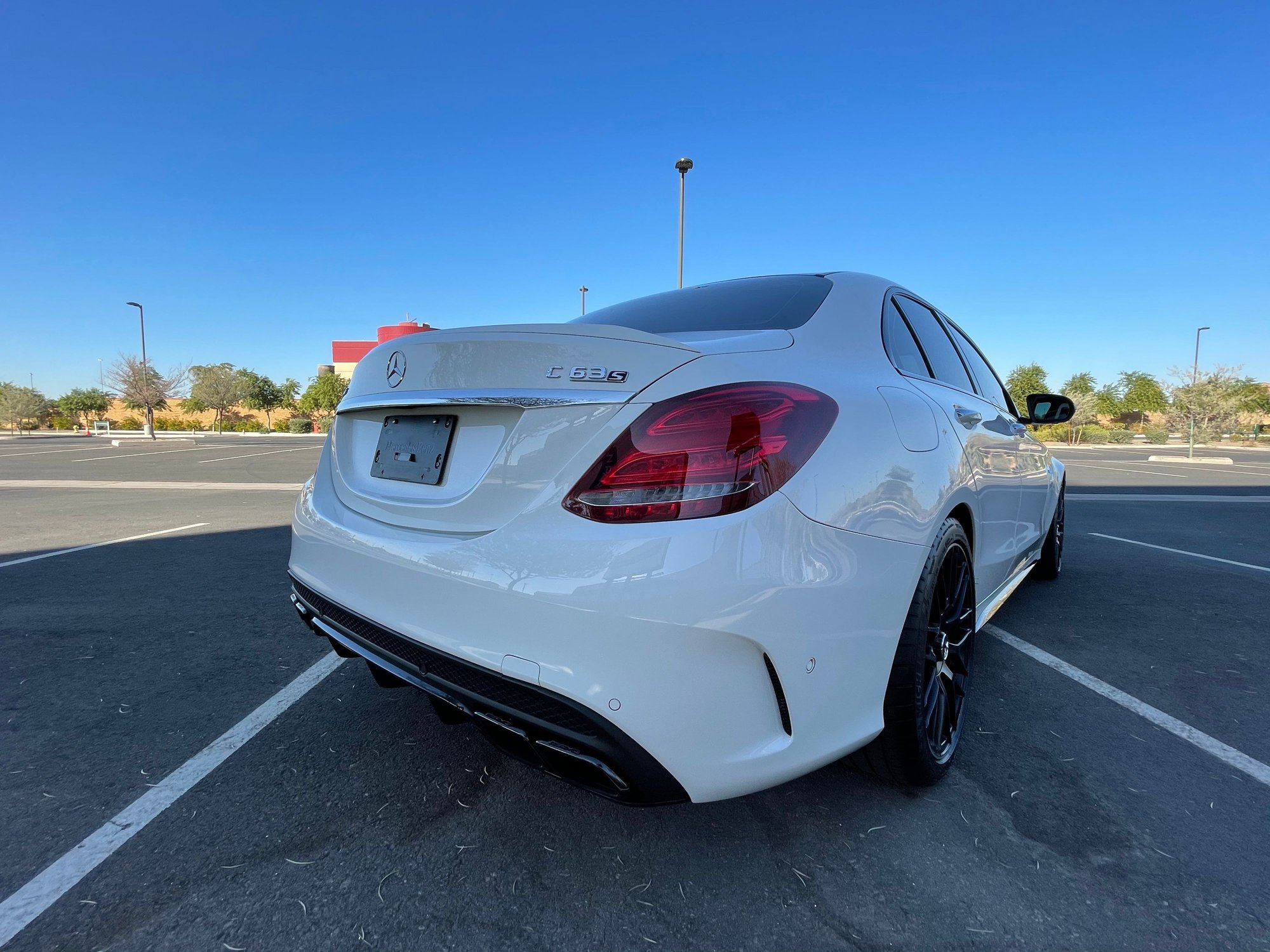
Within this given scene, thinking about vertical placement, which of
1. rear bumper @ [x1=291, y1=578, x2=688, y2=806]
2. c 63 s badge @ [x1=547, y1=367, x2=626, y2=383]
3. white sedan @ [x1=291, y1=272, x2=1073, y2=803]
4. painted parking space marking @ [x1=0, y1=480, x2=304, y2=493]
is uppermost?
c 63 s badge @ [x1=547, y1=367, x2=626, y2=383]

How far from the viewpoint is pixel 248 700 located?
8.77ft

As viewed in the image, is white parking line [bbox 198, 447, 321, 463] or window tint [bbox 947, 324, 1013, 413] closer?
window tint [bbox 947, 324, 1013, 413]

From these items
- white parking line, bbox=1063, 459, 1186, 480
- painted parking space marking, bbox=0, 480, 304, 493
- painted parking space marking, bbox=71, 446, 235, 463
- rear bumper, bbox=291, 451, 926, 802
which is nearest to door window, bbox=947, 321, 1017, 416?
rear bumper, bbox=291, 451, 926, 802

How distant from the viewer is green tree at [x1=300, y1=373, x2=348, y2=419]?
212ft

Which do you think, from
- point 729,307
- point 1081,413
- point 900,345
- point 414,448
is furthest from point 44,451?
point 1081,413

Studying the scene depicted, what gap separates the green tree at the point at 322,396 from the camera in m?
64.6

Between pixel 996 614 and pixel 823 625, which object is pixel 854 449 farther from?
pixel 996 614

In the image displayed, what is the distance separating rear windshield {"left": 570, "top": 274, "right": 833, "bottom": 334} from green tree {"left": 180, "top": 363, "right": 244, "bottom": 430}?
2646 inches

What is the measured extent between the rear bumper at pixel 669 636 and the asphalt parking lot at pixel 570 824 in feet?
1.31

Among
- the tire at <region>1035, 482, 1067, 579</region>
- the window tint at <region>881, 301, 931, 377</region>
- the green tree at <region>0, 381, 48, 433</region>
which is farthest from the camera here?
the green tree at <region>0, 381, 48, 433</region>

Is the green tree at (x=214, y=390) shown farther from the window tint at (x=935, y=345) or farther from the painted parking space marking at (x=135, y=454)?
the window tint at (x=935, y=345)

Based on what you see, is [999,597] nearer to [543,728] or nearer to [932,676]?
[932,676]

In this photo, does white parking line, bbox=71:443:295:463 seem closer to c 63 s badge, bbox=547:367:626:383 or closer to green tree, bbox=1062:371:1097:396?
c 63 s badge, bbox=547:367:626:383

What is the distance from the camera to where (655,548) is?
1.34m
